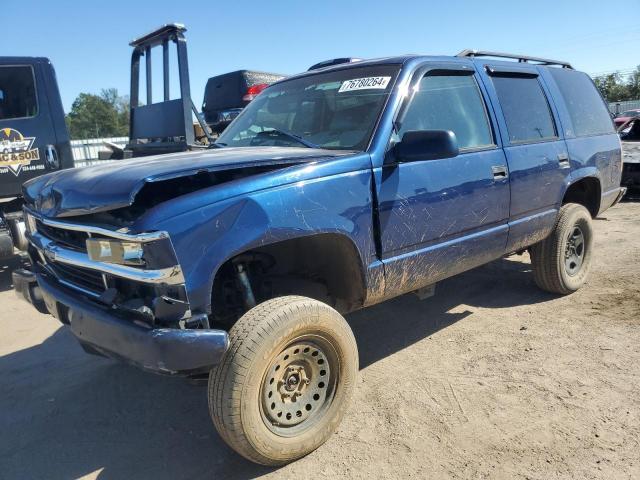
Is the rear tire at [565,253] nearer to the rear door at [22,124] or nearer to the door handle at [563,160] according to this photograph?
the door handle at [563,160]

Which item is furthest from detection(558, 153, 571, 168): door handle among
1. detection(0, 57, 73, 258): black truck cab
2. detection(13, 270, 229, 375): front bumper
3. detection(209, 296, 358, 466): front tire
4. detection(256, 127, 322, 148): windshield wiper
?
detection(0, 57, 73, 258): black truck cab

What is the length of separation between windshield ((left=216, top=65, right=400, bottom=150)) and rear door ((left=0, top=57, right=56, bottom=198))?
3.36 m

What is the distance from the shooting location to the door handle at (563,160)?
4.26 m

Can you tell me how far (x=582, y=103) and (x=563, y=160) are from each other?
98 cm

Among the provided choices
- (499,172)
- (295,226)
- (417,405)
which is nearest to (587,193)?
(499,172)

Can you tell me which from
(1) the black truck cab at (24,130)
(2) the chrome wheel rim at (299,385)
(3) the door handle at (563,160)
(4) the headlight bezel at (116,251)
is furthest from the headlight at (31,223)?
(3) the door handle at (563,160)

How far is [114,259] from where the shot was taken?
2248 millimetres

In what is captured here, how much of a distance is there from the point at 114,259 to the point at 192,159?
0.74 m

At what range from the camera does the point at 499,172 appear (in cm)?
363

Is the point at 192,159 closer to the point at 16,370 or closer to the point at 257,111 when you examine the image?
the point at 257,111

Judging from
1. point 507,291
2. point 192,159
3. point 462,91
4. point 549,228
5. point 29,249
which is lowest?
point 507,291

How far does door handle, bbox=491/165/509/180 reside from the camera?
11.8 ft

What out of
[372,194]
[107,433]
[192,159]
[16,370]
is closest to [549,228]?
[372,194]

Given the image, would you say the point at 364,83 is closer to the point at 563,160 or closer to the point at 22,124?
the point at 563,160
